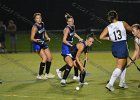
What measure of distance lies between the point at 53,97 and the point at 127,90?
7.62ft

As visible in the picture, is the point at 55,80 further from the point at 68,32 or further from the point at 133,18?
the point at 133,18

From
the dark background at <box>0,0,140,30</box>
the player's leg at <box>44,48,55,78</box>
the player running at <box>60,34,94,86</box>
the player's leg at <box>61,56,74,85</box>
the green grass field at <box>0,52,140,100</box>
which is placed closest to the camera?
the green grass field at <box>0,52,140,100</box>

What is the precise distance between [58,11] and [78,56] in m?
21.6

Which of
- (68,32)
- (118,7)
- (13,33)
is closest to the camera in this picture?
(68,32)

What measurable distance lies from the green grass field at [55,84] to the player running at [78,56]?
1.25 ft

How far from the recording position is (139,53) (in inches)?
476

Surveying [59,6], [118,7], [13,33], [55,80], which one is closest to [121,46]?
[55,80]

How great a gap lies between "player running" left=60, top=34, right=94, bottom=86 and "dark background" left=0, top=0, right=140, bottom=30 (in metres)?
16.4

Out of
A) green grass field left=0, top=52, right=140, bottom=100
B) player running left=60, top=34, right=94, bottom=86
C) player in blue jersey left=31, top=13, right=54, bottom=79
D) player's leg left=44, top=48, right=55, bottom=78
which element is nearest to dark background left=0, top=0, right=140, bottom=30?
green grass field left=0, top=52, right=140, bottom=100

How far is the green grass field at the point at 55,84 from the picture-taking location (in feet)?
34.6

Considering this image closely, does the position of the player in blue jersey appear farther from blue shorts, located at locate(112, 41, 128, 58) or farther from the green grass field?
blue shorts, located at locate(112, 41, 128, 58)

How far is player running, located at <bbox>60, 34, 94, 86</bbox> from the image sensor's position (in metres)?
11.4

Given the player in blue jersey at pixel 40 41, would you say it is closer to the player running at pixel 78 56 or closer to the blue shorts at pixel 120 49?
the player running at pixel 78 56

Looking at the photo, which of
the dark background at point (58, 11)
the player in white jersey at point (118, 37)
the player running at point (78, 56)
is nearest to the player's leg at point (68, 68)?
the player running at point (78, 56)
